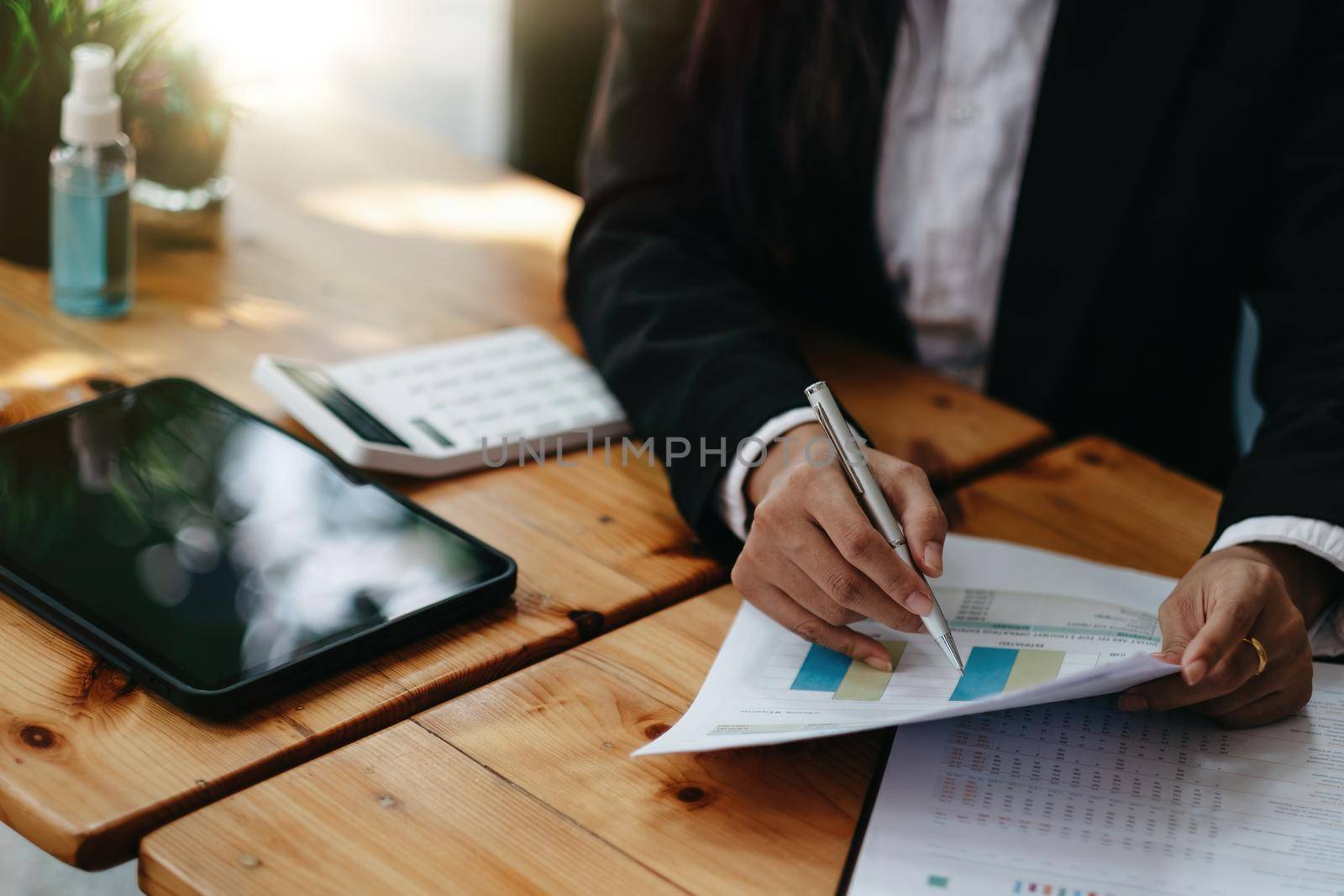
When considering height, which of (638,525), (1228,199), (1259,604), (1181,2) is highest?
(1181,2)

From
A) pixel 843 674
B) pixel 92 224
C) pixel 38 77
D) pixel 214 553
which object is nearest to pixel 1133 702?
pixel 843 674

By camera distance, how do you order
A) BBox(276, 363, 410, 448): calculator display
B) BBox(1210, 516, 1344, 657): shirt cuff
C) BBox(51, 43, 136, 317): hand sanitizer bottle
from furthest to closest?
BBox(51, 43, 136, 317): hand sanitizer bottle, BBox(276, 363, 410, 448): calculator display, BBox(1210, 516, 1344, 657): shirt cuff

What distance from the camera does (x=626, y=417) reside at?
104 centimetres

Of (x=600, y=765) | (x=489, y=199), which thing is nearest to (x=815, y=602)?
(x=600, y=765)

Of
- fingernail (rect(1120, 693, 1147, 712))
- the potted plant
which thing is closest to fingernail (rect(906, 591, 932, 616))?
fingernail (rect(1120, 693, 1147, 712))

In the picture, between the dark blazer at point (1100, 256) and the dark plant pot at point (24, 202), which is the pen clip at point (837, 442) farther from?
the dark plant pot at point (24, 202)

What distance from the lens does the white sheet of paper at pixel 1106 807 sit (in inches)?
23.4

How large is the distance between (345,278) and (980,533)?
662 millimetres

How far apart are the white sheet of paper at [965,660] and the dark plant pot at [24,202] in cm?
79

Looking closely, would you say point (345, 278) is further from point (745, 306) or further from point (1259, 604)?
point (1259, 604)

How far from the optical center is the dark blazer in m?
0.97

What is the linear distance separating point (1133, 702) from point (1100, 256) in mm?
591

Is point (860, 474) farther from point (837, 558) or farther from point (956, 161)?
point (956, 161)

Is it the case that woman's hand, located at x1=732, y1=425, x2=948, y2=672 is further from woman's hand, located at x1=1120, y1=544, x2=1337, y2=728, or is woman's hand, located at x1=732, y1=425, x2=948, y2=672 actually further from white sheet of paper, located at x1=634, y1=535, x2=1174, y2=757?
woman's hand, located at x1=1120, y1=544, x2=1337, y2=728
